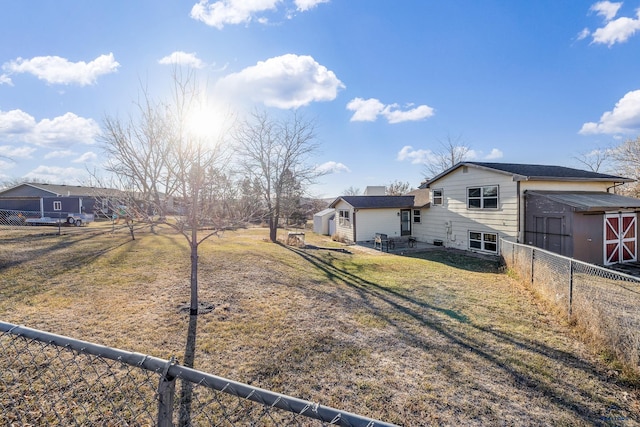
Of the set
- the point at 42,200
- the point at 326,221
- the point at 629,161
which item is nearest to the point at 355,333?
the point at 326,221

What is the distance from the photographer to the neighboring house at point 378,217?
2042 centimetres

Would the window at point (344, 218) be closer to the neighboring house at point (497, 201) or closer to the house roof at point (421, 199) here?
the house roof at point (421, 199)

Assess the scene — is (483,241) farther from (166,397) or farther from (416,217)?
(166,397)

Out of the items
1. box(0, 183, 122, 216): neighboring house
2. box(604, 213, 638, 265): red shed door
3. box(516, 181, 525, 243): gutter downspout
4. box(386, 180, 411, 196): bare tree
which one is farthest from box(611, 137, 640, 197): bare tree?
box(0, 183, 122, 216): neighboring house

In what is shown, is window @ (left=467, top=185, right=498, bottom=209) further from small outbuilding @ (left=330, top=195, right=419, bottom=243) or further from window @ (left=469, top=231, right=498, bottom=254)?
small outbuilding @ (left=330, top=195, right=419, bottom=243)

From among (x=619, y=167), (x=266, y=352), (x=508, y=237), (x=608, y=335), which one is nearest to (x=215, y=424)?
(x=266, y=352)

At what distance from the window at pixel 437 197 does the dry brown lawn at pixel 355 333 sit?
889 cm

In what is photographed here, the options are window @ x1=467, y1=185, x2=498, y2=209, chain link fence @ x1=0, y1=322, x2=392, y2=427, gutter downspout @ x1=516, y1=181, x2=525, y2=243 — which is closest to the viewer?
chain link fence @ x1=0, y1=322, x2=392, y2=427

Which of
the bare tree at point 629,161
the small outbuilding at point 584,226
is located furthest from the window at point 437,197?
the bare tree at point 629,161

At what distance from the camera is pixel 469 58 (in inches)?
522

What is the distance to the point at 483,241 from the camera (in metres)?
15.0

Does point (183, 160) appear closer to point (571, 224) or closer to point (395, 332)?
Result: point (395, 332)

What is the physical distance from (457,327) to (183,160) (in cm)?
578

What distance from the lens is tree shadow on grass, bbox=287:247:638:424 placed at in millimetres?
3531
